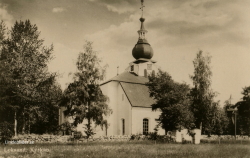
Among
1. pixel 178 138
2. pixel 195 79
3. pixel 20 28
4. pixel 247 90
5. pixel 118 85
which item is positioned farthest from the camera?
pixel 118 85

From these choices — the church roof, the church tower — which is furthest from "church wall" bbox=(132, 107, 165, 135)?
the church tower

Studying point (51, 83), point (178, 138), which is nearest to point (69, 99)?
point (51, 83)

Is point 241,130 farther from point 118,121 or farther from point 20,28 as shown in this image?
point 20,28

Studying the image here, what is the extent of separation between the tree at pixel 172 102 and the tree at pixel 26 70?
9.82m

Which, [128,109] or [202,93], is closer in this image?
[202,93]

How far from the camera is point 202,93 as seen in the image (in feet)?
101

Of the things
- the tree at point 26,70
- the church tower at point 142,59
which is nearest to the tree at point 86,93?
the tree at point 26,70

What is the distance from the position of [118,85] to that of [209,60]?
11651 mm

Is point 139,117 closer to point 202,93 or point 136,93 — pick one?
point 136,93

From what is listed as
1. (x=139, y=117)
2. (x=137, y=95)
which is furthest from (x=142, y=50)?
(x=139, y=117)

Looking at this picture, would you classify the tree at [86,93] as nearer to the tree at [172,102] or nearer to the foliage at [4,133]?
the tree at [172,102]

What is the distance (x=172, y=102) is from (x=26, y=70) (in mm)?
13055

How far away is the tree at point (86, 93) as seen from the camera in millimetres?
25281

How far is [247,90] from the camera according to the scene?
3419 cm
